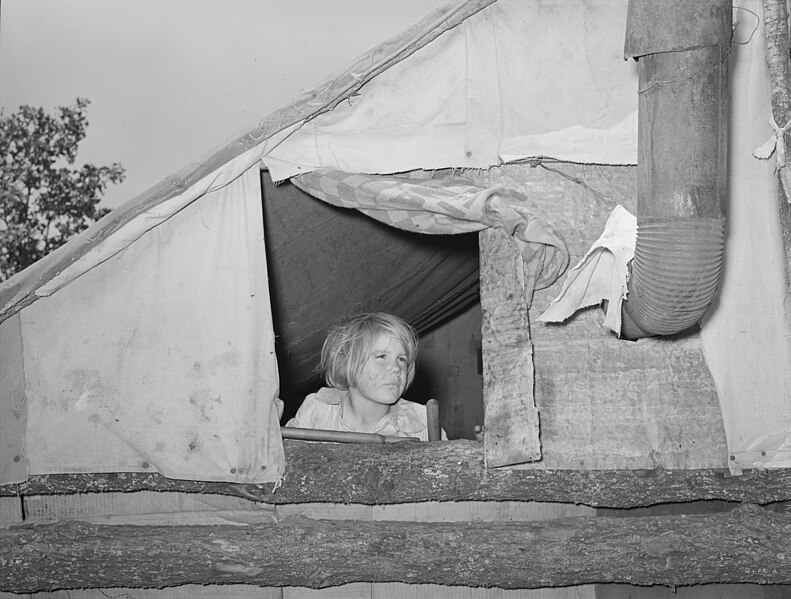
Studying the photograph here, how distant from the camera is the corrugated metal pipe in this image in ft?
7.02

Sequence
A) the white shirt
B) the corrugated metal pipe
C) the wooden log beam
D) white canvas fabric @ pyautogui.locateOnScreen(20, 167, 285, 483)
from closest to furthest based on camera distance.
Answer: the corrugated metal pipe < the wooden log beam < white canvas fabric @ pyautogui.locateOnScreen(20, 167, 285, 483) < the white shirt

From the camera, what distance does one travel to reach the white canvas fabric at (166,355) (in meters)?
2.81

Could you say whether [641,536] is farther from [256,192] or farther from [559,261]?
[256,192]

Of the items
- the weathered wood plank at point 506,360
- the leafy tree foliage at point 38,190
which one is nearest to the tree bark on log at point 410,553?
the weathered wood plank at point 506,360

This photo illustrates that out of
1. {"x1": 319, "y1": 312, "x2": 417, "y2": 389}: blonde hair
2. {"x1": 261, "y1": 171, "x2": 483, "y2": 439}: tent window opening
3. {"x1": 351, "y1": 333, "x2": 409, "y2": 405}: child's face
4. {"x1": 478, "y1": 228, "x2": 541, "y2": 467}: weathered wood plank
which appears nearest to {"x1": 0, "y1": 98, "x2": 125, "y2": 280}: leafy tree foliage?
{"x1": 261, "y1": 171, "x2": 483, "y2": 439}: tent window opening

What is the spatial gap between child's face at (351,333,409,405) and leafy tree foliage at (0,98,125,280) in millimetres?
8443

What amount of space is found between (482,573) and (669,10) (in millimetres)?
1734

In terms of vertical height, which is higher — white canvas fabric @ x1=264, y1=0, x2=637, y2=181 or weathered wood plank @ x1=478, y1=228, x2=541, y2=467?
white canvas fabric @ x1=264, y1=0, x2=637, y2=181

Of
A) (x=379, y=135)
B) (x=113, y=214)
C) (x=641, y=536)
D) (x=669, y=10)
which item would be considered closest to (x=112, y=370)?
(x=113, y=214)

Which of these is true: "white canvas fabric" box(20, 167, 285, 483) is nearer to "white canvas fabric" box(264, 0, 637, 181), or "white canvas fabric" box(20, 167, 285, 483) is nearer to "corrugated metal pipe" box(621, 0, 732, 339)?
"white canvas fabric" box(264, 0, 637, 181)

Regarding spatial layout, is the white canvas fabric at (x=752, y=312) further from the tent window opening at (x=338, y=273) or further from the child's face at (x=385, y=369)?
the tent window opening at (x=338, y=273)

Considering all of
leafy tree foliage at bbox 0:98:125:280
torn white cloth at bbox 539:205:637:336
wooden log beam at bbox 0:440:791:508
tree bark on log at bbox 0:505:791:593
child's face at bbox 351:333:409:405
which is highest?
leafy tree foliage at bbox 0:98:125:280

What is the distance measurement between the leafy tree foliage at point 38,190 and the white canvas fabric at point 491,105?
29.5 ft

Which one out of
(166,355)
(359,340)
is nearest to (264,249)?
(166,355)
